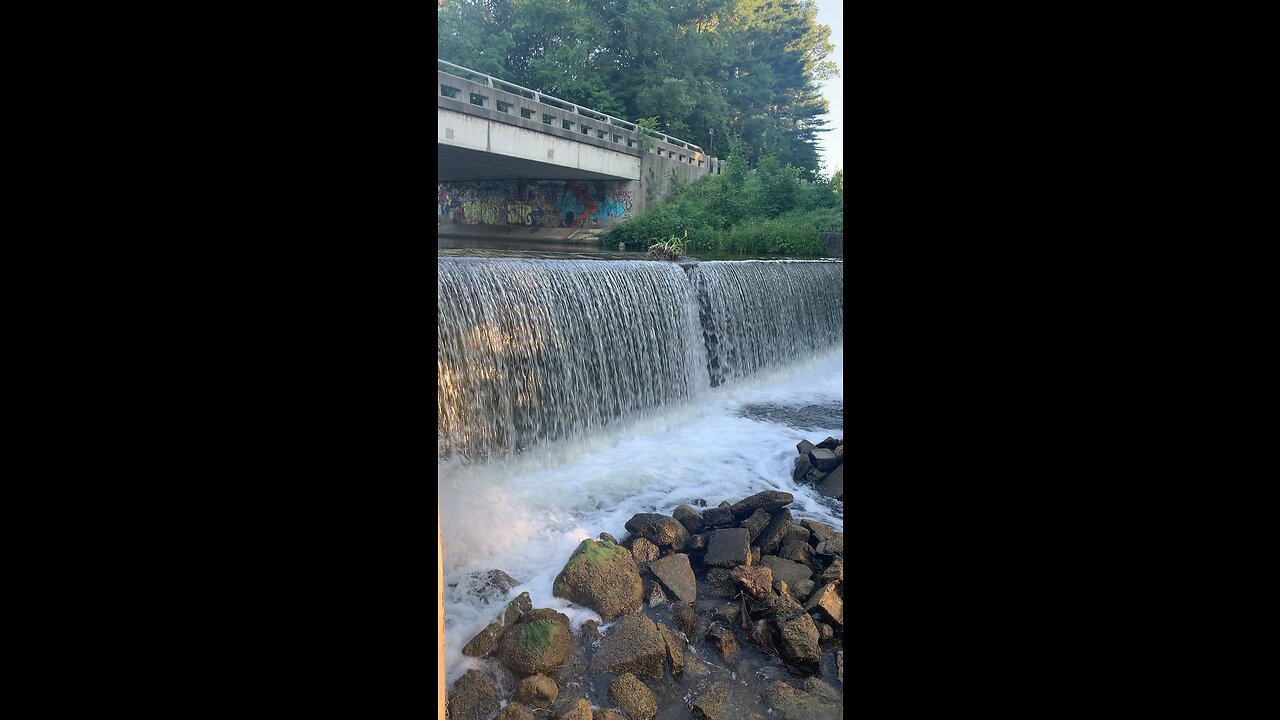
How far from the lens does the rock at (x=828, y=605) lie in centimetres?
393

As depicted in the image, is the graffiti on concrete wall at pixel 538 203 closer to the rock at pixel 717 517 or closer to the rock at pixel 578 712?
the rock at pixel 717 517

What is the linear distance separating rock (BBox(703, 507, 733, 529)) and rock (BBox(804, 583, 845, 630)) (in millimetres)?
1034

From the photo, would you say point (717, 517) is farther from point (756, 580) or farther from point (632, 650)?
point (632, 650)

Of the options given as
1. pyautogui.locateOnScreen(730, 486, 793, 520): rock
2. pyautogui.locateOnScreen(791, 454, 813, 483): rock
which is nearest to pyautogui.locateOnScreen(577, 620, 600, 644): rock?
pyautogui.locateOnScreen(730, 486, 793, 520): rock

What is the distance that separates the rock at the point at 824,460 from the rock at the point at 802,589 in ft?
7.10

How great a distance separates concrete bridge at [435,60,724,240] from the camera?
17141 mm

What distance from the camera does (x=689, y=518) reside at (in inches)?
201

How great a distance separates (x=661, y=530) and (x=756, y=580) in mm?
854

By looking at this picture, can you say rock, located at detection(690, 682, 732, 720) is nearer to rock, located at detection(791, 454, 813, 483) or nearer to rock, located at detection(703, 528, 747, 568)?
rock, located at detection(703, 528, 747, 568)

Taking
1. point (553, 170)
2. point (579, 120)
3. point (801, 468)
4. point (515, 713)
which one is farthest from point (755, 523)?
point (579, 120)
